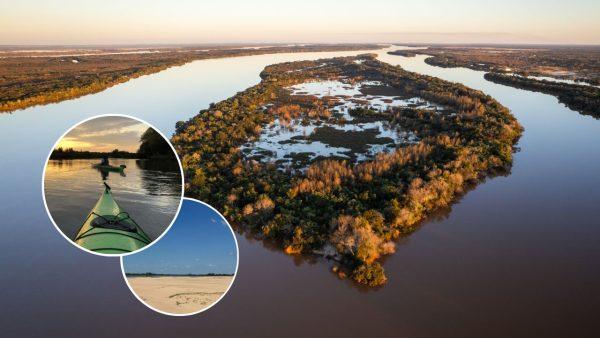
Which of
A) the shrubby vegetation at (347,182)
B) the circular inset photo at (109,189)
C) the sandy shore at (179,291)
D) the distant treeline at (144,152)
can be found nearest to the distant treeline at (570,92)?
the shrubby vegetation at (347,182)

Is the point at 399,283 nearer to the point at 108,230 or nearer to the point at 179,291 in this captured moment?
the point at 179,291

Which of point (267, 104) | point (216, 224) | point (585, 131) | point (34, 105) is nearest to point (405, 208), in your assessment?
point (216, 224)

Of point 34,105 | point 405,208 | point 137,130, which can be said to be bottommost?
point 405,208

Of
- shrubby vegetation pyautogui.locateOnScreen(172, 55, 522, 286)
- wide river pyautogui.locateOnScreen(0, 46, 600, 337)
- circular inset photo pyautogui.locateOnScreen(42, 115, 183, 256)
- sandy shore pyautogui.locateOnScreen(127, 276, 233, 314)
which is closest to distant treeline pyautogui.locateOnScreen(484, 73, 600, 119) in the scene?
shrubby vegetation pyautogui.locateOnScreen(172, 55, 522, 286)

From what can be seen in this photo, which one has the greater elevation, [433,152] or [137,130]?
[137,130]

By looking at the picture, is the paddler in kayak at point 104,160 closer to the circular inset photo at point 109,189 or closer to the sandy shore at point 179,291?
the circular inset photo at point 109,189

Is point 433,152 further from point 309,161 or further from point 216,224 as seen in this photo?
point 216,224

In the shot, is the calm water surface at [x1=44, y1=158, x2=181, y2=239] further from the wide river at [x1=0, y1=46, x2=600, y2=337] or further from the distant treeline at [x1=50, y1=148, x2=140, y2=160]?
the wide river at [x1=0, y1=46, x2=600, y2=337]
